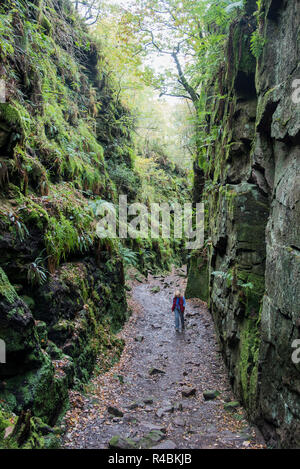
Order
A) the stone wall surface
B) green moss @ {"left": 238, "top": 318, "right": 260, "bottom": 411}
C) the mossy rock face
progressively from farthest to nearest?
1. the mossy rock face
2. green moss @ {"left": 238, "top": 318, "right": 260, "bottom": 411}
3. the stone wall surface

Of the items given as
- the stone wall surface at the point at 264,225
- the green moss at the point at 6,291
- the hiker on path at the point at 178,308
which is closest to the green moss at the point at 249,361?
the stone wall surface at the point at 264,225

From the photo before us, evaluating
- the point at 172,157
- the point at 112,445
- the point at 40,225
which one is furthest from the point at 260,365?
the point at 172,157

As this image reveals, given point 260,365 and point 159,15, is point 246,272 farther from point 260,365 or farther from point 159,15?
point 159,15

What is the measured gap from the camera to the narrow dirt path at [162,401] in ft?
14.2

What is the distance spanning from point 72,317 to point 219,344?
4.51 metres

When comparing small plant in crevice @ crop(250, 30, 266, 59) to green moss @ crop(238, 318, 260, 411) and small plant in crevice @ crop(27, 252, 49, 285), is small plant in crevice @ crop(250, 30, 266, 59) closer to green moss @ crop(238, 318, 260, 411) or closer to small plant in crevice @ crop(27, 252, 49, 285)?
green moss @ crop(238, 318, 260, 411)

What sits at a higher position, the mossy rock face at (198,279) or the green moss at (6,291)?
the green moss at (6,291)

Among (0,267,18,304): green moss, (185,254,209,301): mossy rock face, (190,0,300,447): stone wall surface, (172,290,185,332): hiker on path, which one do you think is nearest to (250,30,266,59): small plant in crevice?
(190,0,300,447): stone wall surface

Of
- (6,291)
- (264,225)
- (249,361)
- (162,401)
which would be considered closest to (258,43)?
(264,225)

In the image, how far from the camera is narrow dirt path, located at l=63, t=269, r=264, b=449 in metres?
4.33

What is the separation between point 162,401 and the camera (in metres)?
5.79

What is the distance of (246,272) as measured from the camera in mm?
5895

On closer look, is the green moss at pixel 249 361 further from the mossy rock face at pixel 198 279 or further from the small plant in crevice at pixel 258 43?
the mossy rock face at pixel 198 279

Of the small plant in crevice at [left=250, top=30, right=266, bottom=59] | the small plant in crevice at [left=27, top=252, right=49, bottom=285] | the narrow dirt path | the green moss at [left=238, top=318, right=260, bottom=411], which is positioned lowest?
the narrow dirt path
